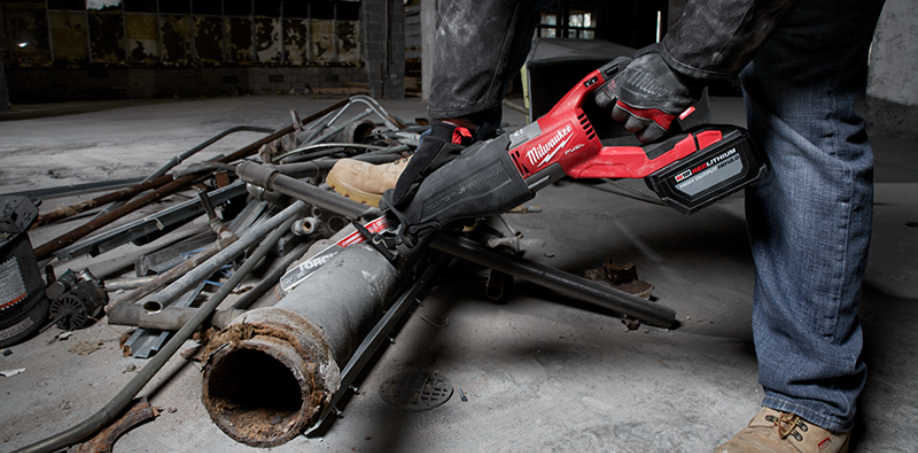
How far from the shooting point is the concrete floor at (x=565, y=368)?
1.11m

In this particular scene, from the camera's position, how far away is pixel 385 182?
1.89 metres

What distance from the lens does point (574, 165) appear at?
1.16 metres

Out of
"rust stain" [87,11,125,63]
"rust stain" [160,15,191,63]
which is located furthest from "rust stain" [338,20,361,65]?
"rust stain" [87,11,125,63]

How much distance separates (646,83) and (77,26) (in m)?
12.5

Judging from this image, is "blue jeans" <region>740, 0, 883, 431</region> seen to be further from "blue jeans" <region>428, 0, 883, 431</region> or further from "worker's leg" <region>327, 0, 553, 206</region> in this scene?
"worker's leg" <region>327, 0, 553, 206</region>

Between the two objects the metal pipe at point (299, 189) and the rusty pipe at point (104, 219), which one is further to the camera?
the rusty pipe at point (104, 219)

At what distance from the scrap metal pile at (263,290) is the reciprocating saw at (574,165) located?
220 mm

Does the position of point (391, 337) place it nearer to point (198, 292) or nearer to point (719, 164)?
point (198, 292)

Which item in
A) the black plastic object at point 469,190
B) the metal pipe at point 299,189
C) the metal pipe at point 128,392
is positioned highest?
the black plastic object at point 469,190

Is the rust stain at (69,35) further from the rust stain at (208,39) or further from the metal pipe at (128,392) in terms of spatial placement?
the metal pipe at (128,392)

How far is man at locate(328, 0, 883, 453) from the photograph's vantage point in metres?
0.89

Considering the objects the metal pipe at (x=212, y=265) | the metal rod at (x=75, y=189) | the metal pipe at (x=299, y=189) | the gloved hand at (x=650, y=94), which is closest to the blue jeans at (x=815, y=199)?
the gloved hand at (x=650, y=94)

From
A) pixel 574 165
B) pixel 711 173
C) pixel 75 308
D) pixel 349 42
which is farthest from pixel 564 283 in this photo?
pixel 349 42

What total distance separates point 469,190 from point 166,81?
12218 millimetres
